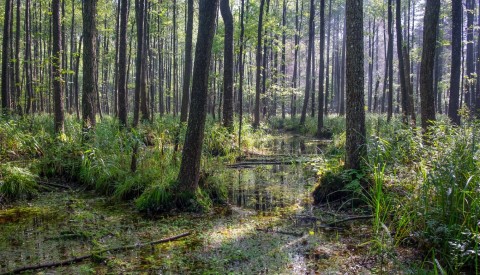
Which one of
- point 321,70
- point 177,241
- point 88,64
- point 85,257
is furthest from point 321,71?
point 85,257

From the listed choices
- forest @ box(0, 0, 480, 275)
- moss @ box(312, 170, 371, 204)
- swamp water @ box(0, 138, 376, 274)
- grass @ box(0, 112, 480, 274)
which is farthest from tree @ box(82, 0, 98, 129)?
moss @ box(312, 170, 371, 204)

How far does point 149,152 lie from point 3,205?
3114 mm

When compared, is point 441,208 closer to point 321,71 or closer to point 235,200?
point 235,200

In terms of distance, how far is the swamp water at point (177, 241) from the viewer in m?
4.26

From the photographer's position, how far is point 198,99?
631 cm

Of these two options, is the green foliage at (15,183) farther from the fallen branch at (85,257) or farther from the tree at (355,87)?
the tree at (355,87)

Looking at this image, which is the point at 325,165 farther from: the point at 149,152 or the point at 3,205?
the point at 3,205

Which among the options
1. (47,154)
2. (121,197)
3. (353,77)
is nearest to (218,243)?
(121,197)

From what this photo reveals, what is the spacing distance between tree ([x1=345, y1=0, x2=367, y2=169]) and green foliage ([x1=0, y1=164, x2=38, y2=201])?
6778mm

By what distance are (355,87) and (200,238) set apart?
4.32 meters

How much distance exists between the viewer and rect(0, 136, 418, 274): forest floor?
13.9 feet

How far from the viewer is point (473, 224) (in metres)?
4.01

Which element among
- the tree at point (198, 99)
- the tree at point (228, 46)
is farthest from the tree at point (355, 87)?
the tree at point (228, 46)

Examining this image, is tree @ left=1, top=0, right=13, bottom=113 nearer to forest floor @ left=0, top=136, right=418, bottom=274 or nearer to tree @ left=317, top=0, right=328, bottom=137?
forest floor @ left=0, top=136, right=418, bottom=274
